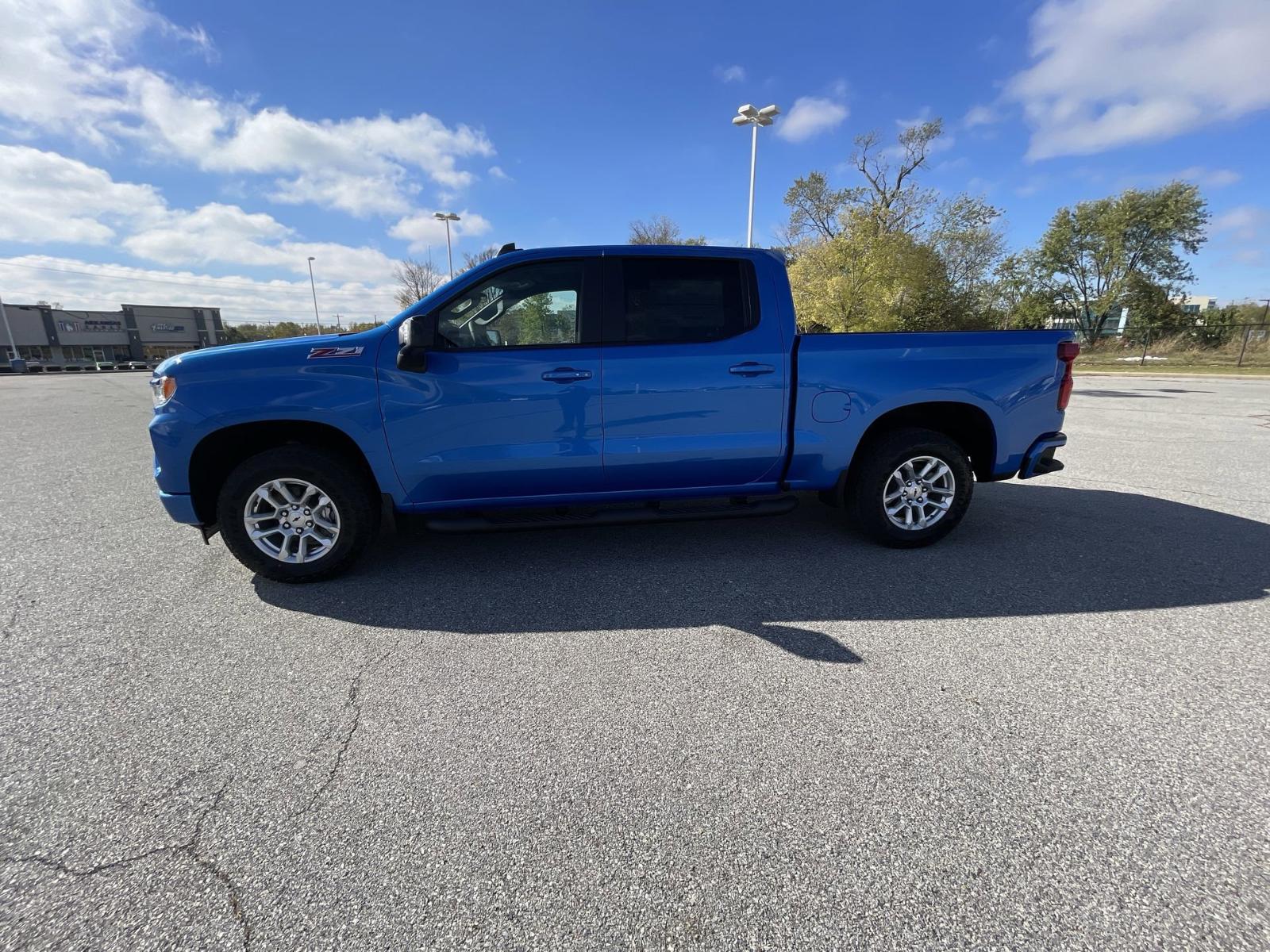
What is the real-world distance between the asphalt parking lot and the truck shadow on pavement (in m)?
0.03

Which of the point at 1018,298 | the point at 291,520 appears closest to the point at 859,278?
the point at 291,520

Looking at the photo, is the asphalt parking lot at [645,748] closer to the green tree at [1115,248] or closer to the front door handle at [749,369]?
the front door handle at [749,369]

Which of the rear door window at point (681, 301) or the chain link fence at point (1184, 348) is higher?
the rear door window at point (681, 301)

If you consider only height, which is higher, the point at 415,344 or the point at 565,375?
the point at 415,344

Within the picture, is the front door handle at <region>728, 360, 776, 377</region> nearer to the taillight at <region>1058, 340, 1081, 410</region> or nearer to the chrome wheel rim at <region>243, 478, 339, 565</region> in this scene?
the taillight at <region>1058, 340, 1081, 410</region>

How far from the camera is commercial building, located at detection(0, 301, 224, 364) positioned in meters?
63.6

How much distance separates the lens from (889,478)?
3902 millimetres

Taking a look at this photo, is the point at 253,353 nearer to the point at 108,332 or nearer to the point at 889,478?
the point at 889,478

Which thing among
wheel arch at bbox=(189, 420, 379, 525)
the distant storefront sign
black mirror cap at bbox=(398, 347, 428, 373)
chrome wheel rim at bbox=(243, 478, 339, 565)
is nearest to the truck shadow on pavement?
chrome wheel rim at bbox=(243, 478, 339, 565)

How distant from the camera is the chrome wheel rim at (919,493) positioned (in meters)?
3.98

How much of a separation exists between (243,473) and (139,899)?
2.37 meters

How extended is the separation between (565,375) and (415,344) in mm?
877

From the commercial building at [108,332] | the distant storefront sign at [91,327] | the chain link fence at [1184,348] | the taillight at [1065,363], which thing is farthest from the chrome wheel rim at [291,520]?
the distant storefront sign at [91,327]

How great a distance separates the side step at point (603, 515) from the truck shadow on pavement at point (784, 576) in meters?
0.34
